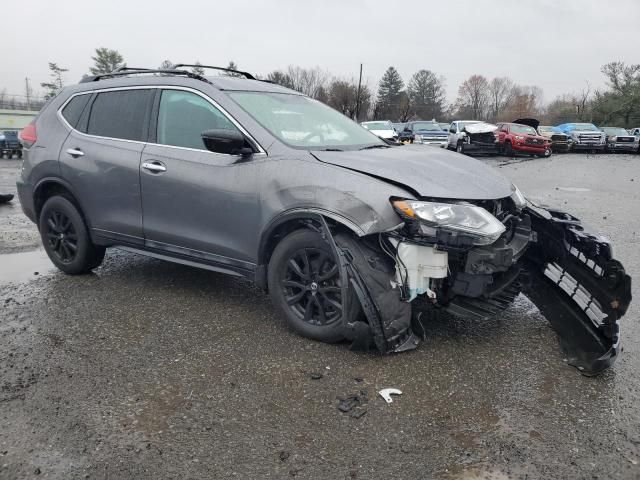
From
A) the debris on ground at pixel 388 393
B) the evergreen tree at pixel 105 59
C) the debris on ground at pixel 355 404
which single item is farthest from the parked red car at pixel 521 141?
the evergreen tree at pixel 105 59

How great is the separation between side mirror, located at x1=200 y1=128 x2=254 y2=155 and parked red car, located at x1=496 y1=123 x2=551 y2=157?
22783mm

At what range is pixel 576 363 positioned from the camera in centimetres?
332

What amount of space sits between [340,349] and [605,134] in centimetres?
3198

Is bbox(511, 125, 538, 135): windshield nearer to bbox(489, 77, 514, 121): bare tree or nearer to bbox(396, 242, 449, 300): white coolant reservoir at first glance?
bbox(396, 242, 449, 300): white coolant reservoir

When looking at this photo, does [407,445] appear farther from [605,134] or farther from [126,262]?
[605,134]

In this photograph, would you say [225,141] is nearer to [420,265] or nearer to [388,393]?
[420,265]

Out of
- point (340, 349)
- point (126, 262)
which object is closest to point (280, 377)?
point (340, 349)

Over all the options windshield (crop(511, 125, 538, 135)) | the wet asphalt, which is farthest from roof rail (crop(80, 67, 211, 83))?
windshield (crop(511, 125, 538, 135))

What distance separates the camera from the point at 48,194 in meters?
5.08

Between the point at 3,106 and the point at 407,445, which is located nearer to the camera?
the point at 407,445

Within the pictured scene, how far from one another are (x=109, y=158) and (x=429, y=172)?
2718 mm

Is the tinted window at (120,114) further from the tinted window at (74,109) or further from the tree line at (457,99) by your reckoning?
the tree line at (457,99)

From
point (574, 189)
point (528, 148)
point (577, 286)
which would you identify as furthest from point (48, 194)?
point (528, 148)

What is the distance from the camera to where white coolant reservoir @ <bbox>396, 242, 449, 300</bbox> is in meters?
3.17
